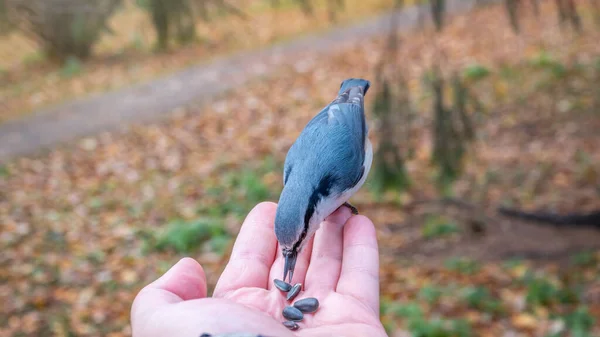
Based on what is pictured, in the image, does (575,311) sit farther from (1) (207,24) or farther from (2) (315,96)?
(2) (315,96)

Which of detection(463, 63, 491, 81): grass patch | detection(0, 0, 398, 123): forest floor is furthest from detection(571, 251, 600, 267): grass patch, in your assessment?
detection(0, 0, 398, 123): forest floor

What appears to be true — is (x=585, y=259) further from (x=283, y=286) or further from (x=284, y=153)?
(x=284, y=153)

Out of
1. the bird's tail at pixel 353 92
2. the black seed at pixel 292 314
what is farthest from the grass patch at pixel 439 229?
the black seed at pixel 292 314

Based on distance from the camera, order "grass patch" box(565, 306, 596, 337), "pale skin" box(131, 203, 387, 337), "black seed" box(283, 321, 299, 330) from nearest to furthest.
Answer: "pale skin" box(131, 203, 387, 337) < "black seed" box(283, 321, 299, 330) < "grass patch" box(565, 306, 596, 337)

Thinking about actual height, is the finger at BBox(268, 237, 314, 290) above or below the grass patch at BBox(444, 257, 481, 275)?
above

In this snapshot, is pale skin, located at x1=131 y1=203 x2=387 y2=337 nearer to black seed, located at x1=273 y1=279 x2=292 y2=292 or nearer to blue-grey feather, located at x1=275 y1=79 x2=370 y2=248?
black seed, located at x1=273 y1=279 x2=292 y2=292

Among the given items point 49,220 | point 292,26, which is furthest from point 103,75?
point 49,220

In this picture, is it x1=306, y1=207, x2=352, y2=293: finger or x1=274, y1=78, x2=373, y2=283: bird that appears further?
x1=306, y1=207, x2=352, y2=293: finger
